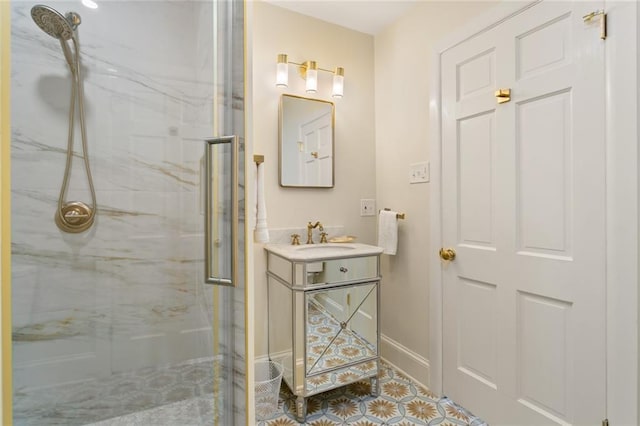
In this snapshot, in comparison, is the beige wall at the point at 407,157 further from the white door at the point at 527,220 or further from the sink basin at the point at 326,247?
the sink basin at the point at 326,247

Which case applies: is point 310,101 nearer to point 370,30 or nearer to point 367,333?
point 370,30

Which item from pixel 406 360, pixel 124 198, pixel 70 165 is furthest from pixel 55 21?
pixel 406 360

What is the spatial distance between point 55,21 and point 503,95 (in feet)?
5.97

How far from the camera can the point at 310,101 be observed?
2.14 m

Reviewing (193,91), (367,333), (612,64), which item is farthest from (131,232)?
(612,64)

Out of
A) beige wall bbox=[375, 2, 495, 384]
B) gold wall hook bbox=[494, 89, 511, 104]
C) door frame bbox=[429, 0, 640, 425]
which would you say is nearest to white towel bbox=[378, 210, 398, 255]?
beige wall bbox=[375, 2, 495, 384]

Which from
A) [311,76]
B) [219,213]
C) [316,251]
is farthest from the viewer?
[311,76]

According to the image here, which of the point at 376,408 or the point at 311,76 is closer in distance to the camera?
the point at 376,408

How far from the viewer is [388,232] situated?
6.91 feet

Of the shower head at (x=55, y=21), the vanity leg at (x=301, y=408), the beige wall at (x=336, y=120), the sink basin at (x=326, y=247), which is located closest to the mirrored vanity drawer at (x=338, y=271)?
the sink basin at (x=326, y=247)

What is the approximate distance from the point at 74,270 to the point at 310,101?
1.62m

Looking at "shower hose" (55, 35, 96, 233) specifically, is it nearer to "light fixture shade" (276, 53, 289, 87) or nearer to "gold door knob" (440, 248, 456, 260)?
"light fixture shade" (276, 53, 289, 87)

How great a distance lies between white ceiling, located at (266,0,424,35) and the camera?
2.02 meters

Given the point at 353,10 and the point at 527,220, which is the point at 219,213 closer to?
the point at 527,220
